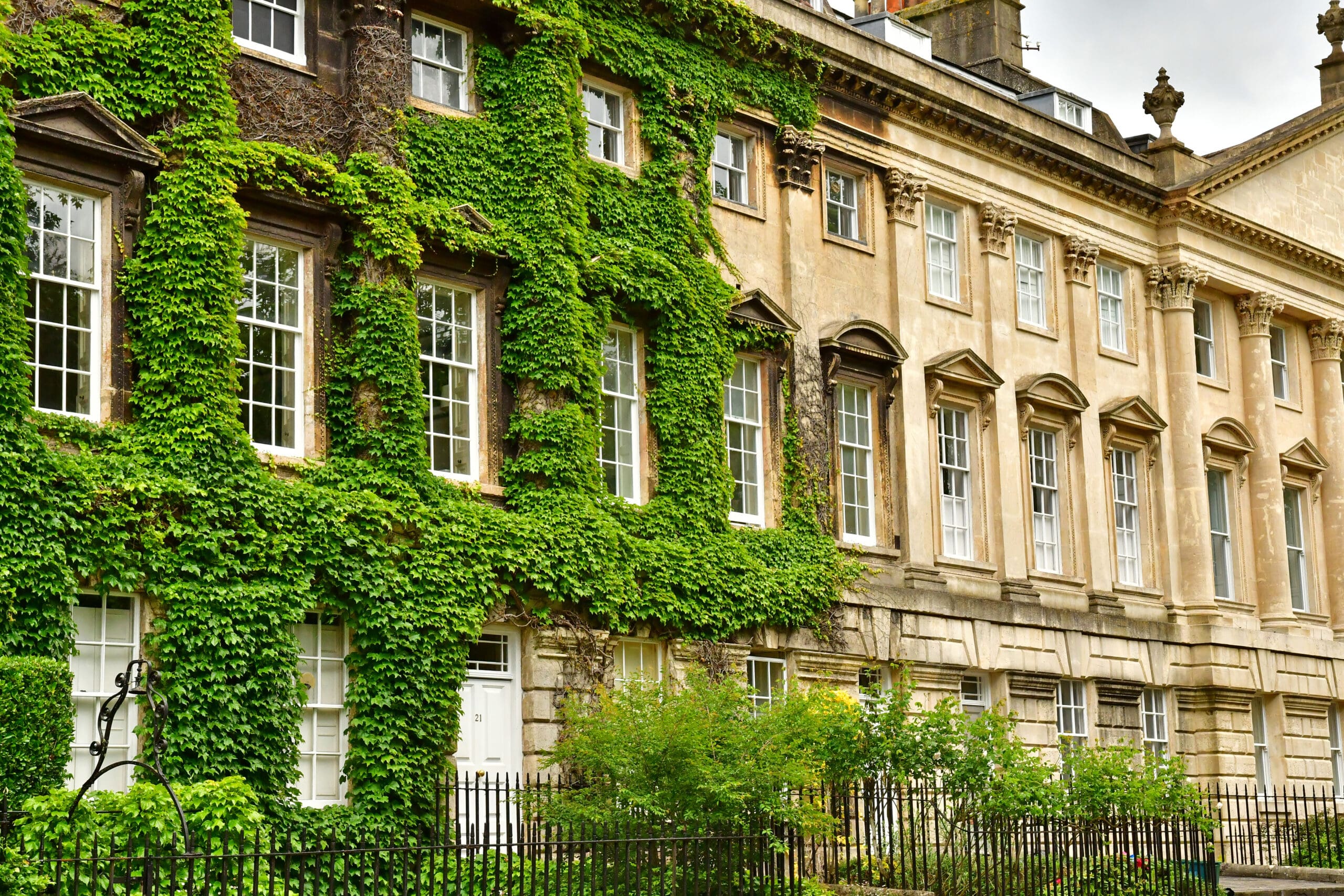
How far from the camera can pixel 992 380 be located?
31.7 metres

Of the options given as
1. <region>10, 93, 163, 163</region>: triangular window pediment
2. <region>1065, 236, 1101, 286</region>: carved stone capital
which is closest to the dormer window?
<region>1065, 236, 1101, 286</region>: carved stone capital

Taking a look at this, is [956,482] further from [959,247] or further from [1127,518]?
[1127,518]

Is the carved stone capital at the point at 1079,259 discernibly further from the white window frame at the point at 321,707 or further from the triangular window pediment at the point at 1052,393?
the white window frame at the point at 321,707

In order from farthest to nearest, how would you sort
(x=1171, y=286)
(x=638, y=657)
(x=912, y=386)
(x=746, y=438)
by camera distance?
(x=1171, y=286) < (x=912, y=386) < (x=746, y=438) < (x=638, y=657)

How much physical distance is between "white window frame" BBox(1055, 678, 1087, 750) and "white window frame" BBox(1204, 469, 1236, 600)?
5595 millimetres

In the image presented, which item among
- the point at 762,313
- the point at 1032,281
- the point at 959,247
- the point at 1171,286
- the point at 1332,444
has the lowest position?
the point at 1332,444

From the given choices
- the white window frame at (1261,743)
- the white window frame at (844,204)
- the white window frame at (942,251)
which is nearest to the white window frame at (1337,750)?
the white window frame at (1261,743)

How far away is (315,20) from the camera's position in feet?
74.7

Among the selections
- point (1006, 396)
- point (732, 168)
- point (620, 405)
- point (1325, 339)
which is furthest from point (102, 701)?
point (1325, 339)

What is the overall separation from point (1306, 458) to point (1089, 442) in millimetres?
7935

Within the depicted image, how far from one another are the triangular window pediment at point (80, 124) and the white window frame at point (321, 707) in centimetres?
558

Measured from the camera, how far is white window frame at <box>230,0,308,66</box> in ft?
72.5

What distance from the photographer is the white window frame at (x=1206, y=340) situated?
3759cm

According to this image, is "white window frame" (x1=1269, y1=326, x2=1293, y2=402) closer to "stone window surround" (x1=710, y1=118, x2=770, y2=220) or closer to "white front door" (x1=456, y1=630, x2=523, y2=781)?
"stone window surround" (x1=710, y1=118, x2=770, y2=220)
